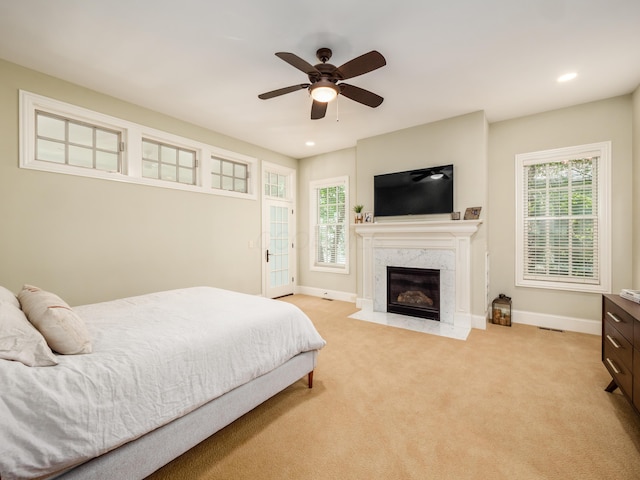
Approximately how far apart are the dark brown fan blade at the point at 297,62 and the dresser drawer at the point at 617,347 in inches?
115

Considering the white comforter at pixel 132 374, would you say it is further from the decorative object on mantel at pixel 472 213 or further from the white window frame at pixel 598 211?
the white window frame at pixel 598 211

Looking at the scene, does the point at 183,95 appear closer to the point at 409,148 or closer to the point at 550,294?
the point at 409,148

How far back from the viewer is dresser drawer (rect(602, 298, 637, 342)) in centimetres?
186

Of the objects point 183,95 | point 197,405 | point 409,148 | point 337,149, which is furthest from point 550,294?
point 183,95

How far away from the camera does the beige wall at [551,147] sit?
10.9 ft

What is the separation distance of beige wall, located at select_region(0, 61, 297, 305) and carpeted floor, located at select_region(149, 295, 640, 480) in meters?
2.40

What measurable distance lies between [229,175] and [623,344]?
4.93 m

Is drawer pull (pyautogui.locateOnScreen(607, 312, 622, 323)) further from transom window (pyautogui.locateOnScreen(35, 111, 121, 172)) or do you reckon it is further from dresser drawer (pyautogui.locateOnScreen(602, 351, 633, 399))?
transom window (pyautogui.locateOnScreen(35, 111, 121, 172))

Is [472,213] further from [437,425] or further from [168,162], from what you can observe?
[168,162]

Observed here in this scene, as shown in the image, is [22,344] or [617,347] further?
[617,347]

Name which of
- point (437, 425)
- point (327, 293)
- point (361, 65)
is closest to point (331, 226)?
point (327, 293)

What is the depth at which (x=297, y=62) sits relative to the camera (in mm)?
2100

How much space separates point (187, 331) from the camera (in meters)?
1.73

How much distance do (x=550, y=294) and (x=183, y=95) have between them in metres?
5.24
